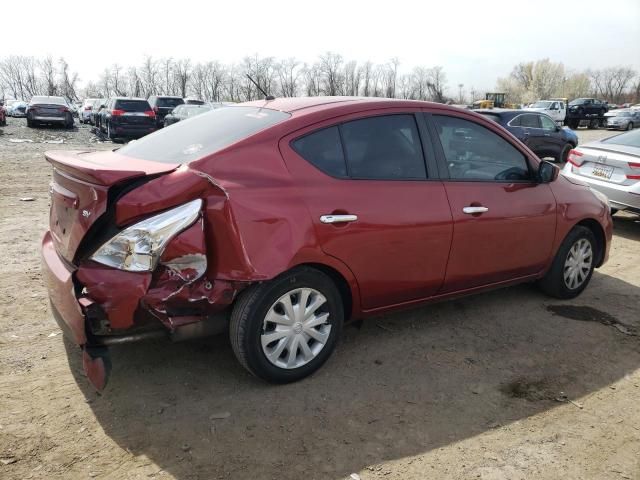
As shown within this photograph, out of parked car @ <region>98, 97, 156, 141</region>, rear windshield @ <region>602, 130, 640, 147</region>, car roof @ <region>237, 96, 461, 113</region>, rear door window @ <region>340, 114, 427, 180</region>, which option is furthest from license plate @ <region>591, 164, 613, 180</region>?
parked car @ <region>98, 97, 156, 141</region>

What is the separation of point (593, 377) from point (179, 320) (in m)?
2.72

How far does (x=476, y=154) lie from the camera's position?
13.3 ft

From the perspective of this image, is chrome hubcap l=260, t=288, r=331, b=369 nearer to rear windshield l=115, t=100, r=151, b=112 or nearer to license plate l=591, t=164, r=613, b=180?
license plate l=591, t=164, r=613, b=180

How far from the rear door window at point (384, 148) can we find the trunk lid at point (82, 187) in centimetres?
112

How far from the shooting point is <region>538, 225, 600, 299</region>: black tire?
4.64 meters

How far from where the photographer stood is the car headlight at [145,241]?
271cm

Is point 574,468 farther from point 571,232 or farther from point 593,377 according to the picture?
point 571,232

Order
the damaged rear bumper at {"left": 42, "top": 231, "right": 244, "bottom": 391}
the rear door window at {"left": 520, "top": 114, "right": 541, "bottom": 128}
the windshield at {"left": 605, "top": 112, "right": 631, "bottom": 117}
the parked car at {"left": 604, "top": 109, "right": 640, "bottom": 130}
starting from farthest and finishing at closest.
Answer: the windshield at {"left": 605, "top": 112, "right": 631, "bottom": 117} → the parked car at {"left": 604, "top": 109, "right": 640, "bottom": 130} → the rear door window at {"left": 520, "top": 114, "right": 541, "bottom": 128} → the damaged rear bumper at {"left": 42, "top": 231, "right": 244, "bottom": 391}

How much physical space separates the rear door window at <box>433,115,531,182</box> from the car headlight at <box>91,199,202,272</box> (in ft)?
6.64

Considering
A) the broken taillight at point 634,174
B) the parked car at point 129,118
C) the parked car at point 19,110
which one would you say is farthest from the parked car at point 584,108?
the parked car at point 19,110

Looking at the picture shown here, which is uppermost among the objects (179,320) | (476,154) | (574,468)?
(476,154)

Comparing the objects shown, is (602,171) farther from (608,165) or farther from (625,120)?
(625,120)

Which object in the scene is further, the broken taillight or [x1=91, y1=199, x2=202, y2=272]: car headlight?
the broken taillight

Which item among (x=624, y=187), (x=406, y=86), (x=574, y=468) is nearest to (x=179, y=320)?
(x=574, y=468)
